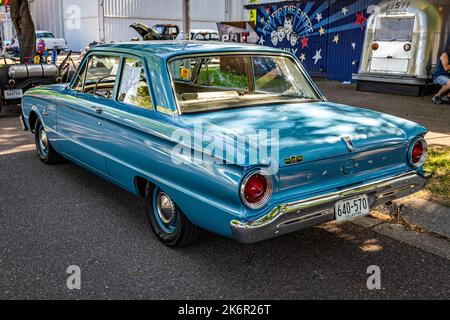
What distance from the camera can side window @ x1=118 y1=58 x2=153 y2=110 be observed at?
402 centimetres

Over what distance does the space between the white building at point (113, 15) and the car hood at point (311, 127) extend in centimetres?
3348

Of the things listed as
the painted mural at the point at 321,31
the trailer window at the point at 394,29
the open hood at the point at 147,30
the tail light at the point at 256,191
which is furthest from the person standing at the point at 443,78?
the tail light at the point at 256,191

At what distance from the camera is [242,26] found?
17.8 meters

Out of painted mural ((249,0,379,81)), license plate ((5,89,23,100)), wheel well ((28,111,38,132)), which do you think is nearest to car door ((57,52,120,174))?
wheel well ((28,111,38,132))

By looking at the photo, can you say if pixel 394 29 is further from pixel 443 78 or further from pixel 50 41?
pixel 50 41

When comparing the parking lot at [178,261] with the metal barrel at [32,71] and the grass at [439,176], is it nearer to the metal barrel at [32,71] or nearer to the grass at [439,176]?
the grass at [439,176]

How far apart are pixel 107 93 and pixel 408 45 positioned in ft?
29.2

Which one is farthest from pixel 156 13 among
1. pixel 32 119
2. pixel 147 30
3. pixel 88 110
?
pixel 88 110

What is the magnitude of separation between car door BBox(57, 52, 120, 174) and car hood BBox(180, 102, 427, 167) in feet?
4.15

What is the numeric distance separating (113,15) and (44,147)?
3205cm

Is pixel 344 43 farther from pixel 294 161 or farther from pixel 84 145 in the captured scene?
pixel 294 161

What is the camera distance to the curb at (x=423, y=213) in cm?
413

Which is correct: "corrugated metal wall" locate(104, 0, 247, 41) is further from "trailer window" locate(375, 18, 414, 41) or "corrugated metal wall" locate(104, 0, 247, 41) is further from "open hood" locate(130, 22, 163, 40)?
"trailer window" locate(375, 18, 414, 41)
